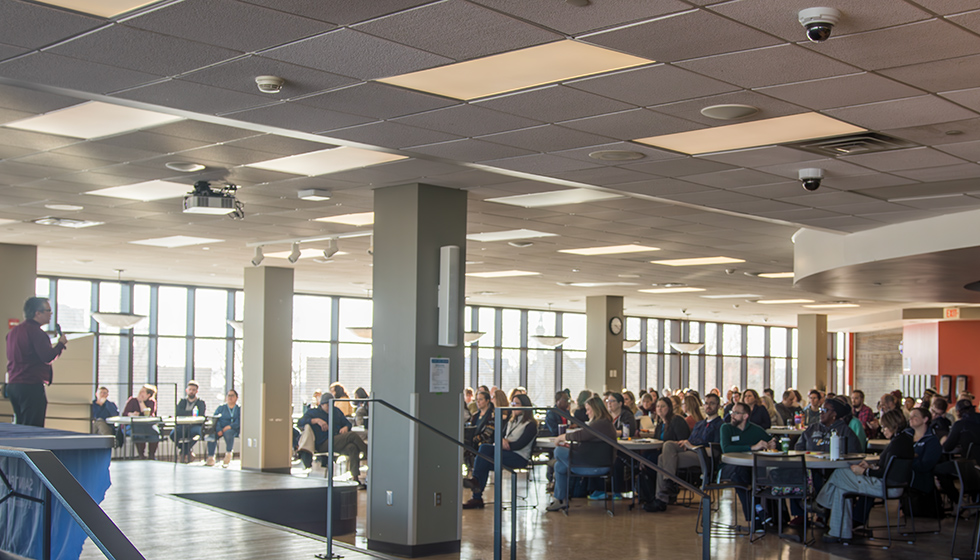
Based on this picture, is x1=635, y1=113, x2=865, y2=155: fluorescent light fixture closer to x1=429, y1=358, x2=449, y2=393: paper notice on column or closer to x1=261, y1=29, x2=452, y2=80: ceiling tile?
x1=261, y1=29, x2=452, y2=80: ceiling tile

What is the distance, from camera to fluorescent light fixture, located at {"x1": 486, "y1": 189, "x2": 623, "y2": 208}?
28.2 ft

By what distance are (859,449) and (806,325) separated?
52.8ft

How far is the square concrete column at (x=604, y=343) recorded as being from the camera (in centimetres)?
1951

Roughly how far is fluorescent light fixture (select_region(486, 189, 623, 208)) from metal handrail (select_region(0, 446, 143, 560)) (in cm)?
624

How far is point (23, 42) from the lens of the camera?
436 centimetres

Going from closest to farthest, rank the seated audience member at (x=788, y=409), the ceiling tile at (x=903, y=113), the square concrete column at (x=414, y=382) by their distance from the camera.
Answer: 1. the ceiling tile at (x=903, y=113)
2. the square concrete column at (x=414, y=382)
3. the seated audience member at (x=788, y=409)

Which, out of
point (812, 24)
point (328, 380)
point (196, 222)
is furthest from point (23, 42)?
point (328, 380)

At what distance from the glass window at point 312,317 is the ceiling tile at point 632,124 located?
1620 centimetres

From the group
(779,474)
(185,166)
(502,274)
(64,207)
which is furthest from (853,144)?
(502,274)

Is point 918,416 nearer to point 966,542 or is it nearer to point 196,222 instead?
point 966,542

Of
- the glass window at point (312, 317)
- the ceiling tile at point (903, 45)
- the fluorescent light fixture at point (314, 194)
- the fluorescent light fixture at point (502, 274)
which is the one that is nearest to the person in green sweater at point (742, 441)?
the fluorescent light fixture at point (314, 194)

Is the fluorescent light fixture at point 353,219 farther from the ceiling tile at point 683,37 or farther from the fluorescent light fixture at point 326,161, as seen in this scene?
the ceiling tile at point 683,37

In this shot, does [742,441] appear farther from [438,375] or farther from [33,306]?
[33,306]

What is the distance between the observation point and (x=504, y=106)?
5293 mm
